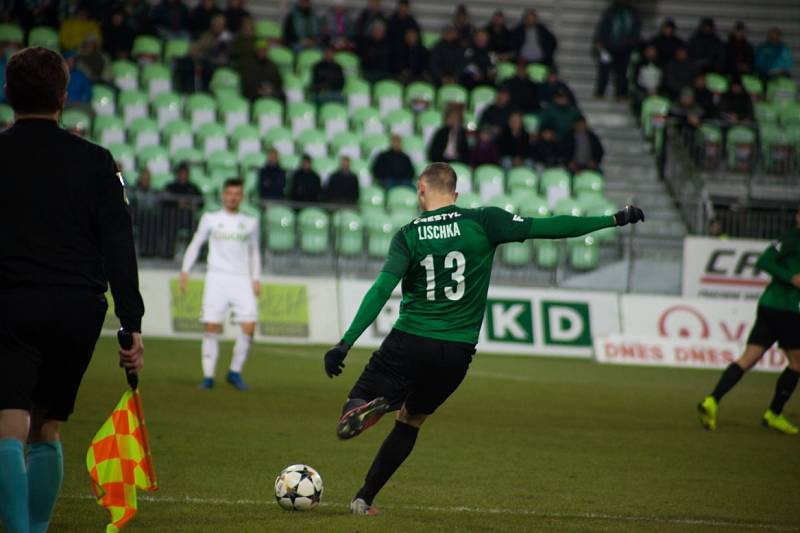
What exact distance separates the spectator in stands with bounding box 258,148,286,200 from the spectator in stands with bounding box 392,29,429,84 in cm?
487

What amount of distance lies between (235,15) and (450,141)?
227 inches

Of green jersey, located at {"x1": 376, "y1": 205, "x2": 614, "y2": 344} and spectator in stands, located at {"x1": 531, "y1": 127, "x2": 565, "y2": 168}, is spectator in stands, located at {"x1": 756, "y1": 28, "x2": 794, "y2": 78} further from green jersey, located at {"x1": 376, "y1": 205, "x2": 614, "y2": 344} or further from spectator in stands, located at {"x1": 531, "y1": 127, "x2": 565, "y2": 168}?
green jersey, located at {"x1": 376, "y1": 205, "x2": 614, "y2": 344}

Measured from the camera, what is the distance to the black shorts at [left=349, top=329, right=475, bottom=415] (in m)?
7.06

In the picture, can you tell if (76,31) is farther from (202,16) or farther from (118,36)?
(202,16)

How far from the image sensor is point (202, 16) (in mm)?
25828

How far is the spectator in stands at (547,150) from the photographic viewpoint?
969 inches

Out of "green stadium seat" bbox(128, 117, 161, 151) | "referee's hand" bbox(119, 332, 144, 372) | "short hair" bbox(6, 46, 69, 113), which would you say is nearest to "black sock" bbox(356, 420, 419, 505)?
"referee's hand" bbox(119, 332, 144, 372)

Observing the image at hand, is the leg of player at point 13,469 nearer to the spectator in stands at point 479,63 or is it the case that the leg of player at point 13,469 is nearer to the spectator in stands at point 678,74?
the spectator in stands at point 479,63

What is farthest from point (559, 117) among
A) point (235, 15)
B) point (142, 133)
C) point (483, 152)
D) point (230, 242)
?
point (230, 242)

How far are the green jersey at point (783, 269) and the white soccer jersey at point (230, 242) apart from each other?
580 centimetres

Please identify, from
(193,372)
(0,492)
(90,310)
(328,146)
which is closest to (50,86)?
(90,310)

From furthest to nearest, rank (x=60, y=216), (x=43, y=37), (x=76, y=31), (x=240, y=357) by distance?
(x=76, y=31) < (x=43, y=37) < (x=240, y=357) < (x=60, y=216)

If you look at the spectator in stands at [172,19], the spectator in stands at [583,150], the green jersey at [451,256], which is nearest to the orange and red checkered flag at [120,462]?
the green jersey at [451,256]

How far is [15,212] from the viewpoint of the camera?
5184 mm
